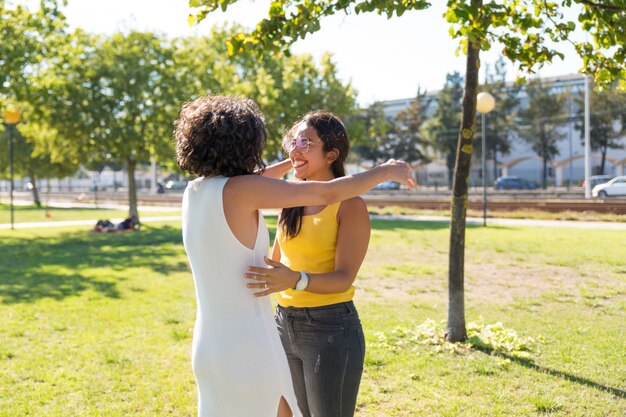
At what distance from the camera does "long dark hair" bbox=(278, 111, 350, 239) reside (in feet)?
8.57

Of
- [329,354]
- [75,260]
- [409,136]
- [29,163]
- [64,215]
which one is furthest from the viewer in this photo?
[409,136]

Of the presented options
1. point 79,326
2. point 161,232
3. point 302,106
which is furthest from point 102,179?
point 79,326

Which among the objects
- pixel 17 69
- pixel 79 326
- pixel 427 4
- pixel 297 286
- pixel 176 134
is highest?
pixel 17 69

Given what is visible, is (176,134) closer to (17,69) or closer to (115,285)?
(115,285)

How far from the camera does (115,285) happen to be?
9.71m

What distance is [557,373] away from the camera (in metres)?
4.87

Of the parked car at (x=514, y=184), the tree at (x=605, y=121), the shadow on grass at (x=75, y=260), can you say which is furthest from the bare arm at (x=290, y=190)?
the tree at (x=605, y=121)

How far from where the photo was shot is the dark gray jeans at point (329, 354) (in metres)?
2.48

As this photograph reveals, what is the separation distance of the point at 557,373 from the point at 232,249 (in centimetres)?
375

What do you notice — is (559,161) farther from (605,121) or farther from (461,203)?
(461,203)

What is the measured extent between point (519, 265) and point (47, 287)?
26.2 ft

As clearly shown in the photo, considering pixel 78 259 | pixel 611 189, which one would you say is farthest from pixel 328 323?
pixel 611 189

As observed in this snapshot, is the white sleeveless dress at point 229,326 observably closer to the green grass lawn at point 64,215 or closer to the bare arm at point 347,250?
the bare arm at point 347,250

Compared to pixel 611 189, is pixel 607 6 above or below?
above
